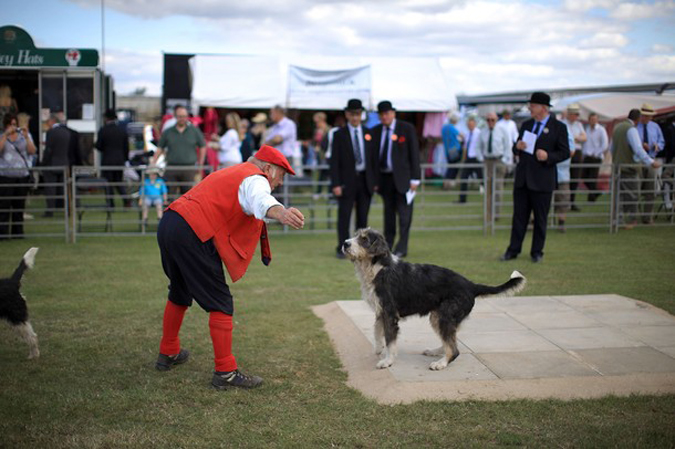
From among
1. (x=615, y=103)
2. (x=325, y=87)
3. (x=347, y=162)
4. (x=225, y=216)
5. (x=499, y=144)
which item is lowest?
(x=225, y=216)

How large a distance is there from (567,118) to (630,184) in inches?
95.5

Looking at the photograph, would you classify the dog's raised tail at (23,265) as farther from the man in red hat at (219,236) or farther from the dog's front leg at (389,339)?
the dog's front leg at (389,339)

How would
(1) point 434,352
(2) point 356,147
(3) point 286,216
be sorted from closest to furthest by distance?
(3) point 286,216, (1) point 434,352, (2) point 356,147

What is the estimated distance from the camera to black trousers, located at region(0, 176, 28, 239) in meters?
12.9

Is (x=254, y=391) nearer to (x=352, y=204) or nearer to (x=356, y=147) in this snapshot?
(x=352, y=204)

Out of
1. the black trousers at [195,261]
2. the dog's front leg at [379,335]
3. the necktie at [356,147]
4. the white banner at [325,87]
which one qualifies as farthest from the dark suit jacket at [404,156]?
the white banner at [325,87]

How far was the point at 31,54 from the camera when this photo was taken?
58.6 ft

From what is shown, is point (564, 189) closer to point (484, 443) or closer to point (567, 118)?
point (567, 118)

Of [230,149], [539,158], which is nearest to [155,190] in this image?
[230,149]

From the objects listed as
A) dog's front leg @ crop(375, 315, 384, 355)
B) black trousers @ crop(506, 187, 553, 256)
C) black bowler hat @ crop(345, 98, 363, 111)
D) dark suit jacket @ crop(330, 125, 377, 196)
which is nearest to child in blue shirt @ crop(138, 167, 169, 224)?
dark suit jacket @ crop(330, 125, 377, 196)

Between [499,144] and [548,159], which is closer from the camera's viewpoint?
[548,159]

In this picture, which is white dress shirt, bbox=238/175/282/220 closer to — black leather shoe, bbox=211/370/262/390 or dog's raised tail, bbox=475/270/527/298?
black leather shoe, bbox=211/370/262/390

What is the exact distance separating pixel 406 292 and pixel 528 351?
1.32 m

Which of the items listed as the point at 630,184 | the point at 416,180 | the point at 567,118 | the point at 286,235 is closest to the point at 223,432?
the point at 416,180
